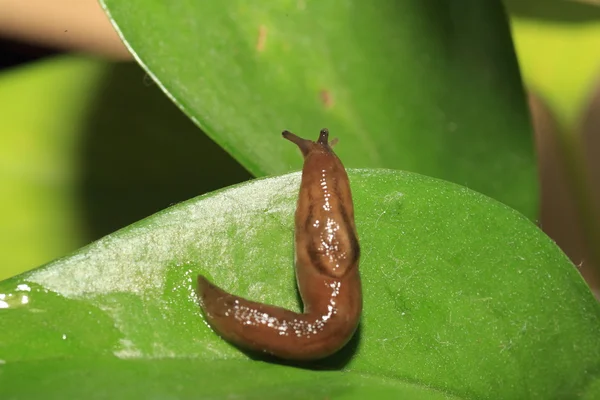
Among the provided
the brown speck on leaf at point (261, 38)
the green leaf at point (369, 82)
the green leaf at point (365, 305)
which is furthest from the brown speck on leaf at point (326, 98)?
the green leaf at point (365, 305)

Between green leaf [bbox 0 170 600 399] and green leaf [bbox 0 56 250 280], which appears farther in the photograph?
green leaf [bbox 0 56 250 280]

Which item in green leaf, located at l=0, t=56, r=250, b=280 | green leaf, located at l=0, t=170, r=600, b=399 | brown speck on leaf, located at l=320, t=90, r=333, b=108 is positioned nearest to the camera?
green leaf, located at l=0, t=170, r=600, b=399

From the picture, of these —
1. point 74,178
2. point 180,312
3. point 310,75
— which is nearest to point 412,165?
point 310,75

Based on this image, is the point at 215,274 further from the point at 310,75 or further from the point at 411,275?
the point at 310,75

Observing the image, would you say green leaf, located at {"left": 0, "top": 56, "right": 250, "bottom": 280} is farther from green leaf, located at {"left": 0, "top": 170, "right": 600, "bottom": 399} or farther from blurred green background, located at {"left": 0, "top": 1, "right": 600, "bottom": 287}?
green leaf, located at {"left": 0, "top": 170, "right": 600, "bottom": 399}

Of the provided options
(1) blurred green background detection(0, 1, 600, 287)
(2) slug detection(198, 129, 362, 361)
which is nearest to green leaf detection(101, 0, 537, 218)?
(2) slug detection(198, 129, 362, 361)

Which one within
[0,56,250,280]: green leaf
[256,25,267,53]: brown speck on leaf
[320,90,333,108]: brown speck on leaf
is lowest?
[0,56,250,280]: green leaf
